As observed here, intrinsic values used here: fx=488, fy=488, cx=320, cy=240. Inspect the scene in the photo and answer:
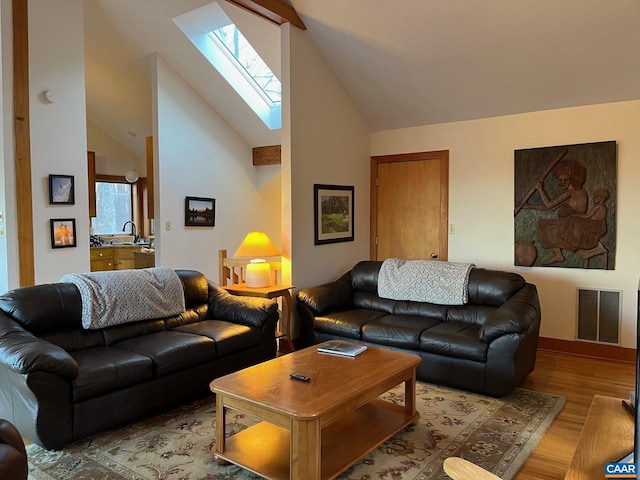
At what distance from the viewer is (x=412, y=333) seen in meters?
3.93

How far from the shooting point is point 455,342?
12.2 feet

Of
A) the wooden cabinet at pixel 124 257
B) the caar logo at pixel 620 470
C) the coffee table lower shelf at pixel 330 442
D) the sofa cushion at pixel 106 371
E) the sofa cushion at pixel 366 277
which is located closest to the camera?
the caar logo at pixel 620 470

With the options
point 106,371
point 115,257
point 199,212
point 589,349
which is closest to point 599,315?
point 589,349

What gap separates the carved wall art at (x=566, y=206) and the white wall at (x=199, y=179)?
3373 mm

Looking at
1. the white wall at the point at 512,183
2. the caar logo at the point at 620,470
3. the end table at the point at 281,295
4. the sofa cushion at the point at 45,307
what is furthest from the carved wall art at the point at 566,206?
the sofa cushion at the point at 45,307

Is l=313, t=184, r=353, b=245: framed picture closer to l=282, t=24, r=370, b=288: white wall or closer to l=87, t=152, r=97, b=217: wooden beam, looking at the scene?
l=282, t=24, r=370, b=288: white wall

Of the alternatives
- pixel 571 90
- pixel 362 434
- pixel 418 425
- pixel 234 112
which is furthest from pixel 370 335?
pixel 234 112

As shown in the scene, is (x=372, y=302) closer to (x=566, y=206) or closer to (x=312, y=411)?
(x=566, y=206)

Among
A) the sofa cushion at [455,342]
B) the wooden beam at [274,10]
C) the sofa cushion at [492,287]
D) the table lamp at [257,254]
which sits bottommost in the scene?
the sofa cushion at [455,342]

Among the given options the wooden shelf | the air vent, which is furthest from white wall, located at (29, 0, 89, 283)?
the air vent

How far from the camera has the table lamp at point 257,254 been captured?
14.9 ft

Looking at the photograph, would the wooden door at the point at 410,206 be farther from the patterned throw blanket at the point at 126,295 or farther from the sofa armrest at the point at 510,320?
the patterned throw blanket at the point at 126,295

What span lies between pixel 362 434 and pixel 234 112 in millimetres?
4560

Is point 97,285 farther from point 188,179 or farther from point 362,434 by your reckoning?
point 188,179
